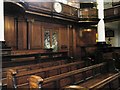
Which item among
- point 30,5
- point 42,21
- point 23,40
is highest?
point 30,5

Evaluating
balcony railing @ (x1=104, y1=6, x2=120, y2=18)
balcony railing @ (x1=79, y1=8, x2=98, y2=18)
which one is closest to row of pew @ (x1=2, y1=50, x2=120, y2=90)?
balcony railing @ (x1=79, y1=8, x2=98, y2=18)

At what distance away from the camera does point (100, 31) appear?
954 centimetres

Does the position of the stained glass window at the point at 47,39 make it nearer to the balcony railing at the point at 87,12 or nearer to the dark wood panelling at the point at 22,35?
the dark wood panelling at the point at 22,35

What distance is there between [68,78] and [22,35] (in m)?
3.82

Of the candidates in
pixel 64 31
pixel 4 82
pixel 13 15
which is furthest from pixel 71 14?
pixel 4 82

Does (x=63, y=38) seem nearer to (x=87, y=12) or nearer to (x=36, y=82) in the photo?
(x=87, y=12)

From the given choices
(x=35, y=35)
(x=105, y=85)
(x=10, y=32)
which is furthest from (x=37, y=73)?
(x=35, y=35)

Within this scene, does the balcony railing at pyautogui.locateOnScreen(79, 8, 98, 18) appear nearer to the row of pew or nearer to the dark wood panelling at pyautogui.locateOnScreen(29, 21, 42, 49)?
the dark wood panelling at pyautogui.locateOnScreen(29, 21, 42, 49)

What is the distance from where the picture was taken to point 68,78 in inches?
143

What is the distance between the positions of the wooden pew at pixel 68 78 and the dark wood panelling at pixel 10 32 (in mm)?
3312

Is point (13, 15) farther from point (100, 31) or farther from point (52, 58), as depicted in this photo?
point (100, 31)

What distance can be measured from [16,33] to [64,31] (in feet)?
11.1

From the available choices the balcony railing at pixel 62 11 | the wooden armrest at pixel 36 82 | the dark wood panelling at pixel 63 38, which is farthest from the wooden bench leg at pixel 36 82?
the dark wood panelling at pixel 63 38

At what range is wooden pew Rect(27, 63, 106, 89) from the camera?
2.77 meters
